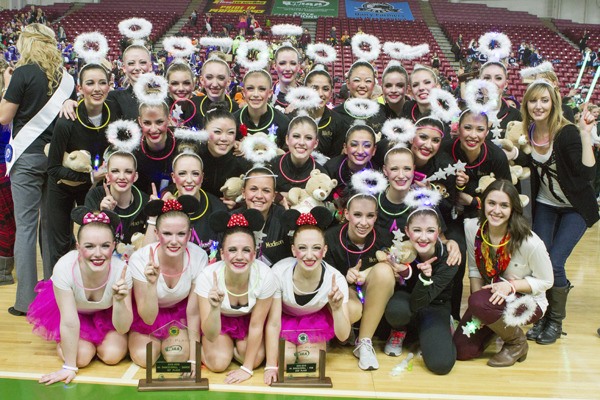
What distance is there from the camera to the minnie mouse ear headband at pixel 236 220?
3100 millimetres

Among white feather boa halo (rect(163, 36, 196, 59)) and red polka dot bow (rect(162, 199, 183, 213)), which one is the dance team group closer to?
red polka dot bow (rect(162, 199, 183, 213))

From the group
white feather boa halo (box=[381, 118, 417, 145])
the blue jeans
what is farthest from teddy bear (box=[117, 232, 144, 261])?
the blue jeans

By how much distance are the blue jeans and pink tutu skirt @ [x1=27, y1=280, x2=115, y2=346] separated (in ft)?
8.67

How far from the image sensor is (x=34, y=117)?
153 inches

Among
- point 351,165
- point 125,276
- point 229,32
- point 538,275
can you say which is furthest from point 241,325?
point 229,32

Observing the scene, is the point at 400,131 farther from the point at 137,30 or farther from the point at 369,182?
the point at 137,30

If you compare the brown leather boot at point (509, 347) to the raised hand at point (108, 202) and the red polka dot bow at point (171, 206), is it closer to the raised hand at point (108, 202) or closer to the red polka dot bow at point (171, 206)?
the red polka dot bow at point (171, 206)

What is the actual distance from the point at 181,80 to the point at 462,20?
1832 cm

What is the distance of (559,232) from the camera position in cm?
382

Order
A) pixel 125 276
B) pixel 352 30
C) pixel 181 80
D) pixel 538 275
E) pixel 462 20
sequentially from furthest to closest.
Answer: pixel 462 20 → pixel 352 30 → pixel 181 80 → pixel 538 275 → pixel 125 276

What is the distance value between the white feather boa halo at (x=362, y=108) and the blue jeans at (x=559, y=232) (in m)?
1.24

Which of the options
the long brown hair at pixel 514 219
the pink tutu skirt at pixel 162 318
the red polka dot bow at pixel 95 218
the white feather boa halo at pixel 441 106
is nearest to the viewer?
the red polka dot bow at pixel 95 218

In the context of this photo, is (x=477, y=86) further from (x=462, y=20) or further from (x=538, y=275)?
(x=462, y=20)

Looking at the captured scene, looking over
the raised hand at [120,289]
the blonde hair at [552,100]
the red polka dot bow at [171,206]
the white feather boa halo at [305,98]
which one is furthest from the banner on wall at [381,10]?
the raised hand at [120,289]
